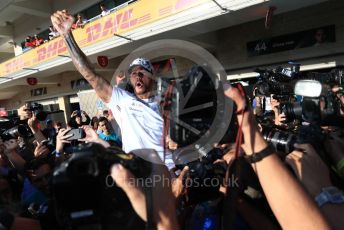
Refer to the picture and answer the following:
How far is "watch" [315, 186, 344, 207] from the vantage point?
998 millimetres

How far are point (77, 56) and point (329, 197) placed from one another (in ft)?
5.53

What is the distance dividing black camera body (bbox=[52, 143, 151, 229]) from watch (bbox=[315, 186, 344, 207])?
623mm

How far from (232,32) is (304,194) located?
23.8 ft

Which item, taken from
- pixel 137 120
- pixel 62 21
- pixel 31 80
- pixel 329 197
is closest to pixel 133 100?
pixel 137 120

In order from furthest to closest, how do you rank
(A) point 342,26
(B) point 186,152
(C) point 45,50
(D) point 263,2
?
(C) point 45,50, (A) point 342,26, (D) point 263,2, (B) point 186,152

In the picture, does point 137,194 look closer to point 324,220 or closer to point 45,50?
point 324,220

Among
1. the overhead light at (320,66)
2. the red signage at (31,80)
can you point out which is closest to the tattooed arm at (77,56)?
the overhead light at (320,66)

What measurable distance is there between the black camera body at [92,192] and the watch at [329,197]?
2.04 feet

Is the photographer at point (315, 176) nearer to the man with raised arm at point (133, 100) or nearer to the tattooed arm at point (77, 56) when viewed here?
the man with raised arm at point (133, 100)

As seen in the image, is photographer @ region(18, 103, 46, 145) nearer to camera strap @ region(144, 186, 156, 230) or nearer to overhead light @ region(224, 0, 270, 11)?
camera strap @ region(144, 186, 156, 230)

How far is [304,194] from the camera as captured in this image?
2.93 feet

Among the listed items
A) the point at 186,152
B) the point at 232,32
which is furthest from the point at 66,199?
the point at 232,32

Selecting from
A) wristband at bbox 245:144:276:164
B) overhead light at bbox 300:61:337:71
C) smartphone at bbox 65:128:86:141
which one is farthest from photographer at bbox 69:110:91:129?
overhead light at bbox 300:61:337:71

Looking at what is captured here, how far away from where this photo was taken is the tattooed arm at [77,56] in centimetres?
191
